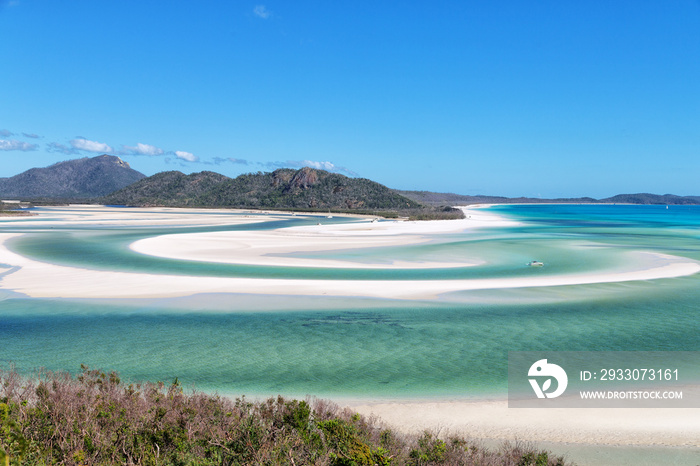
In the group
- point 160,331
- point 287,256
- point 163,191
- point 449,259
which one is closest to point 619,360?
point 160,331

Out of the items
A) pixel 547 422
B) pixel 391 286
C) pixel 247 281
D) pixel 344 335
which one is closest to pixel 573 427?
pixel 547 422

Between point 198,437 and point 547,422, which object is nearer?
point 198,437

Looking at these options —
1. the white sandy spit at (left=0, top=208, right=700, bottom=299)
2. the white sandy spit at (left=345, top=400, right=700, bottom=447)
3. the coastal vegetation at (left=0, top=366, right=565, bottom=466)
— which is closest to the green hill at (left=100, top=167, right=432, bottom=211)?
the white sandy spit at (left=0, top=208, right=700, bottom=299)

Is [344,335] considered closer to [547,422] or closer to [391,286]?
[547,422]

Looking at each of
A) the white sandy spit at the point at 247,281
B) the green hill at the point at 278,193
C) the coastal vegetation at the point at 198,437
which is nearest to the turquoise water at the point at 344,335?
the white sandy spit at the point at 247,281

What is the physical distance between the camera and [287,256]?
2797 cm

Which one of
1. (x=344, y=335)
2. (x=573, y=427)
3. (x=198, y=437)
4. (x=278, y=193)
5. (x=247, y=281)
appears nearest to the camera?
(x=198, y=437)

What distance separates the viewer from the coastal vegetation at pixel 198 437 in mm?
5305

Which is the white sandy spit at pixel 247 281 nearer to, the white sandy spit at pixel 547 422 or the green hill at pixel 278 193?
the white sandy spit at pixel 547 422

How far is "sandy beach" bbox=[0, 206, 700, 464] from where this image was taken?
7.55 meters

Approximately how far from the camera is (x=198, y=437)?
5879mm

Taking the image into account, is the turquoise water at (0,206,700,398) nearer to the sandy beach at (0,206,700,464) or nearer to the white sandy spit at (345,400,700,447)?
the white sandy spit at (345,400,700,447)

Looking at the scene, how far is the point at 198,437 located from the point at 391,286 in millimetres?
13780

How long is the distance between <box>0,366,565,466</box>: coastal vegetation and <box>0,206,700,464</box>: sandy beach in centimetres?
126
